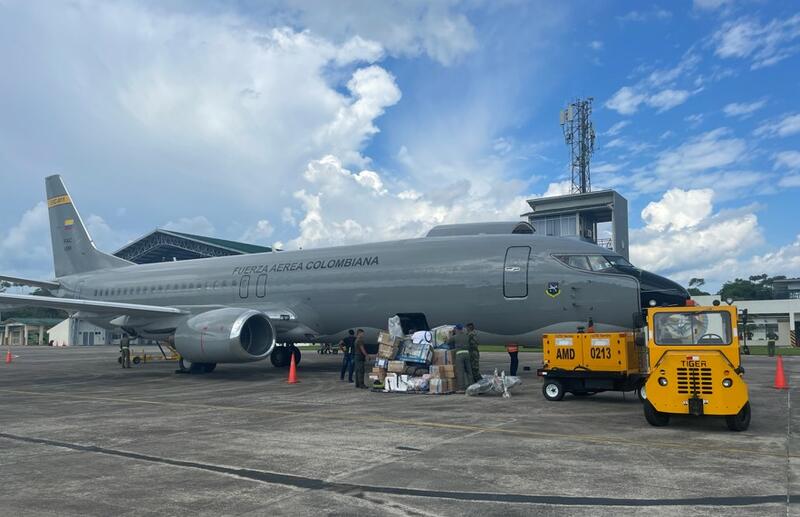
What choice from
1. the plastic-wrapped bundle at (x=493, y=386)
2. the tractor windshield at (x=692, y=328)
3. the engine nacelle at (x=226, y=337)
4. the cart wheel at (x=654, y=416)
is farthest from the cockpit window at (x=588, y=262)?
the engine nacelle at (x=226, y=337)

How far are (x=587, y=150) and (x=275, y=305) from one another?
4937 cm

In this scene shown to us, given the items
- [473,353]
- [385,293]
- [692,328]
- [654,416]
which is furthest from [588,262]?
[654,416]

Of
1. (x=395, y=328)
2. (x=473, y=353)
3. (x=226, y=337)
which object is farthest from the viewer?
(x=226, y=337)

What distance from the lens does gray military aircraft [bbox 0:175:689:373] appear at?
46.4ft

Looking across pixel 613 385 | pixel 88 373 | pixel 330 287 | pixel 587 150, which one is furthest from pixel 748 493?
pixel 587 150

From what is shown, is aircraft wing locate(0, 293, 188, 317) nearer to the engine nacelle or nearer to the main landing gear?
the engine nacelle

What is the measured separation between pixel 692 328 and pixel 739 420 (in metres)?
1.40

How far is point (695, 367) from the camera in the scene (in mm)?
8469

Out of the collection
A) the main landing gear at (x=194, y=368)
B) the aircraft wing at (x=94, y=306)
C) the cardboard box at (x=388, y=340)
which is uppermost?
the aircraft wing at (x=94, y=306)

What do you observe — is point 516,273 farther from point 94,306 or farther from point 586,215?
point 586,215

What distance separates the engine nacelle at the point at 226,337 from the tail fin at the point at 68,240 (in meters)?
11.6

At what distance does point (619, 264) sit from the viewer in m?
14.2

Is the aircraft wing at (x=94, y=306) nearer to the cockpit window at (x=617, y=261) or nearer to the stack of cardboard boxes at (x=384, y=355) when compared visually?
the stack of cardboard boxes at (x=384, y=355)

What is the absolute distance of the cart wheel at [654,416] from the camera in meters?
8.84
